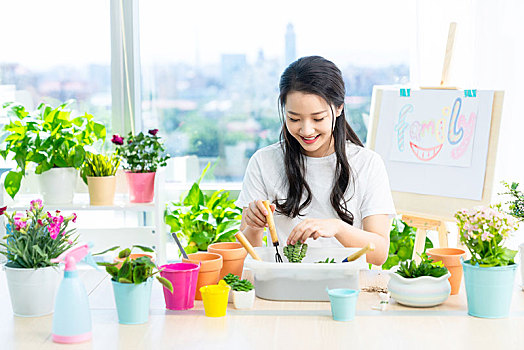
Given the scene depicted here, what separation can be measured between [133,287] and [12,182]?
1762 millimetres

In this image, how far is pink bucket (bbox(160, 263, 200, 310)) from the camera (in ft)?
5.09

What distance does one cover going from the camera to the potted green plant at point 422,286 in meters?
1.57

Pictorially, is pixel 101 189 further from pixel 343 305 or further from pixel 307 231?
pixel 343 305

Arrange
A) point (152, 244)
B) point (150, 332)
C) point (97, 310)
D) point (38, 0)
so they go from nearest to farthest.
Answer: point (150, 332), point (97, 310), point (152, 244), point (38, 0)

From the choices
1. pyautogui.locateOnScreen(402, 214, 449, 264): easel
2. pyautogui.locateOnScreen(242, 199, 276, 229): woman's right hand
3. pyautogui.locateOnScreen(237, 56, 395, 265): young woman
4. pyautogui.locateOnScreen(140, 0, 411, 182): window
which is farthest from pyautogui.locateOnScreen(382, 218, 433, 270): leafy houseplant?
pyautogui.locateOnScreen(242, 199, 276, 229): woman's right hand

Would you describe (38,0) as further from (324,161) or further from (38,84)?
(324,161)

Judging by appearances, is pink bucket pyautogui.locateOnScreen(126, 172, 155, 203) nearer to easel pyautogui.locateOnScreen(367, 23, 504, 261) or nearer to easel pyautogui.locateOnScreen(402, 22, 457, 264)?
easel pyautogui.locateOnScreen(367, 23, 504, 261)

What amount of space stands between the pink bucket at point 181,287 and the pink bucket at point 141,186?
146 cm

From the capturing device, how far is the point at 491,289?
150 cm

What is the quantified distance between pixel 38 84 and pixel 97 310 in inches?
92.0

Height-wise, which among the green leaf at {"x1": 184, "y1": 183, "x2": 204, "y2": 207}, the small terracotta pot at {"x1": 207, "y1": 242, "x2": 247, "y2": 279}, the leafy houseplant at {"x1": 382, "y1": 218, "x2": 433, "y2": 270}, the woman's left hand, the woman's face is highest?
the woman's face

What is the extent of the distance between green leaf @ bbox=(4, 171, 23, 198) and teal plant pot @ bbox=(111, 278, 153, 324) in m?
1.71

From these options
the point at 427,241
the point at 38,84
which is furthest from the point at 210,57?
the point at 427,241

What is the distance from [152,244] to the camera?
3.00m
